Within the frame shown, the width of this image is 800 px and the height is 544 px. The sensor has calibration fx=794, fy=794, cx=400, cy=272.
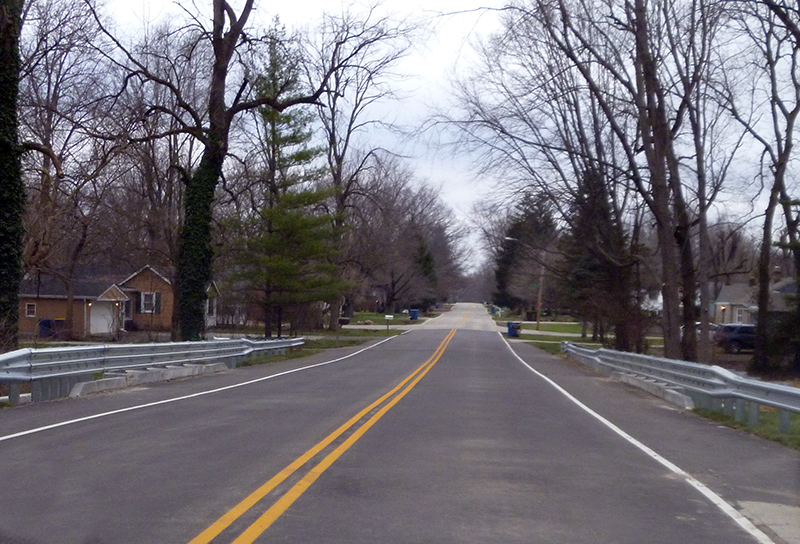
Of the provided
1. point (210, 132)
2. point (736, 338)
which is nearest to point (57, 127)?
point (210, 132)

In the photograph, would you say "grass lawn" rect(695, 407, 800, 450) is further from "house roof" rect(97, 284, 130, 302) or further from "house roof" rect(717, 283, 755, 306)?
"house roof" rect(717, 283, 755, 306)

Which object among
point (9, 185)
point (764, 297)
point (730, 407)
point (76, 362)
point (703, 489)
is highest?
point (9, 185)

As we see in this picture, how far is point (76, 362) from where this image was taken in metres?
14.7

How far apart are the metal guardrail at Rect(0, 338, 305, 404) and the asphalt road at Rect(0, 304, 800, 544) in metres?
0.59

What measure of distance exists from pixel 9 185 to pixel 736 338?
3979cm

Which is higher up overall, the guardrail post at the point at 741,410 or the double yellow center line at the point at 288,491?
the guardrail post at the point at 741,410

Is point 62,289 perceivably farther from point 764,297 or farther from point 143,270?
point 764,297

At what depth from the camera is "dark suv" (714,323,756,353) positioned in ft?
148

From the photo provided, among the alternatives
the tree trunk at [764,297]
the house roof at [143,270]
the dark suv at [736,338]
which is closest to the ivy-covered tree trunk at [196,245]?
the tree trunk at [764,297]

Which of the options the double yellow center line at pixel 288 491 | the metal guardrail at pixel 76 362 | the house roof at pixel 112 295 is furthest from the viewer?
the house roof at pixel 112 295

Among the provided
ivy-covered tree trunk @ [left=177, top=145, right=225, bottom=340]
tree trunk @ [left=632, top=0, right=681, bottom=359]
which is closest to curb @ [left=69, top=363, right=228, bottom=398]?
ivy-covered tree trunk @ [left=177, top=145, right=225, bottom=340]

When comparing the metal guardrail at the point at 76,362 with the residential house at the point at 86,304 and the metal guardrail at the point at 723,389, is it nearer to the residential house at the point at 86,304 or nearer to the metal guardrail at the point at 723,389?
the metal guardrail at the point at 723,389

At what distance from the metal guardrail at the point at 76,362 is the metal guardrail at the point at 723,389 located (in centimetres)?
1149

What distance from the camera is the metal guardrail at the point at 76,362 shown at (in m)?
12.9
